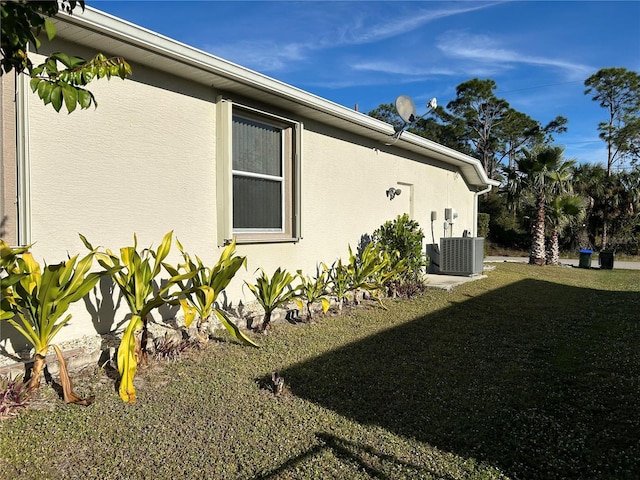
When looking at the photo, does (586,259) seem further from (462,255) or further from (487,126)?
(487,126)

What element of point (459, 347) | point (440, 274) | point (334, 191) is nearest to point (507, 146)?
point (440, 274)

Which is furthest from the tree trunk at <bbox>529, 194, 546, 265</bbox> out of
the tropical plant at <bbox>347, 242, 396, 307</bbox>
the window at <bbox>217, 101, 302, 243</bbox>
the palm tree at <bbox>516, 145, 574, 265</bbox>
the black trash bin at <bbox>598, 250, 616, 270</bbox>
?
the window at <bbox>217, 101, 302, 243</bbox>

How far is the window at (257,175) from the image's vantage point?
5473 mm

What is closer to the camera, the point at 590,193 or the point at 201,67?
the point at 201,67

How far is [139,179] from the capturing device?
15.3ft

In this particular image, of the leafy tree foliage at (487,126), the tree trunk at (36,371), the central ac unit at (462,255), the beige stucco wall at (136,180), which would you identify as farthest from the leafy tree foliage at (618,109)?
the tree trunk at (36,371)

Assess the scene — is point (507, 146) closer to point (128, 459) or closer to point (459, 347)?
point (459, 347)

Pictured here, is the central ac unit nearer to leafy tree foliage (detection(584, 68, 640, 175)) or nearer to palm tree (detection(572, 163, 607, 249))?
palm tree (detection(572, 163, 607, 249))

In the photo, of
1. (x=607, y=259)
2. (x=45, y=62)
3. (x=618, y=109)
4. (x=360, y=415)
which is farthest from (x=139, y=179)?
(x=618, y=109)

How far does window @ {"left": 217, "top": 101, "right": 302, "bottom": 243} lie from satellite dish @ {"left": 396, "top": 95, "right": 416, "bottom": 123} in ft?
8.81

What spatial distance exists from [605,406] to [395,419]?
1.72 meters

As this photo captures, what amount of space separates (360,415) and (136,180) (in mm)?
3366

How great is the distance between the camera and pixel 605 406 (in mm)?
3332

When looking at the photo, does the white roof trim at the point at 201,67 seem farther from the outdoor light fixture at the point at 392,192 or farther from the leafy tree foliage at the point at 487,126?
the leafy tree foliage at the point at 487,126
